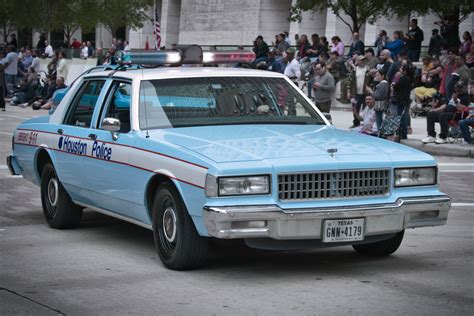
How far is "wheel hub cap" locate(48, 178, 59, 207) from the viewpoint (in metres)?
11.2

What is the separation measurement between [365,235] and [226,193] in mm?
1137

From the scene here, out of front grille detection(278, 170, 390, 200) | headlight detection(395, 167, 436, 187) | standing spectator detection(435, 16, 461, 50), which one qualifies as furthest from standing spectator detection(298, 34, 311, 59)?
front grille detection(278, 170, 390, 200)

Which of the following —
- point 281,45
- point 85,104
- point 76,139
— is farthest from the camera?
point 281,45

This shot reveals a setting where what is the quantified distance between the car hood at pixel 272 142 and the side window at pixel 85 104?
5.09 feet

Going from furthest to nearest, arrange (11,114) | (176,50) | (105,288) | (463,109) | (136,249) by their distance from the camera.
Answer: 1. (11,114)
2. (463,109)
3. (176,50)
4. (136,249)
5. (105,288)

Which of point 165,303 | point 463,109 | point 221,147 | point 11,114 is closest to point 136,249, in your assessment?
Result: point 221,147

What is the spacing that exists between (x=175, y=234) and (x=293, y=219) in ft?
3.40

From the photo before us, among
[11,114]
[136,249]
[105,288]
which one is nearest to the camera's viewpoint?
[105,288]

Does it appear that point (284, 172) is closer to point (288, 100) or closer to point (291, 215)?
point (291, 215)

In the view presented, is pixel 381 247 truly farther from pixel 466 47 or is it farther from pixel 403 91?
pixel 466 47

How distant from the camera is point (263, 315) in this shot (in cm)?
730

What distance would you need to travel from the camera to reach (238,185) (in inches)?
328

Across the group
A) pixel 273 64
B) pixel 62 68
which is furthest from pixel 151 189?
pixel 62 68

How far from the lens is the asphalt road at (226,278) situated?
761 centimetres
